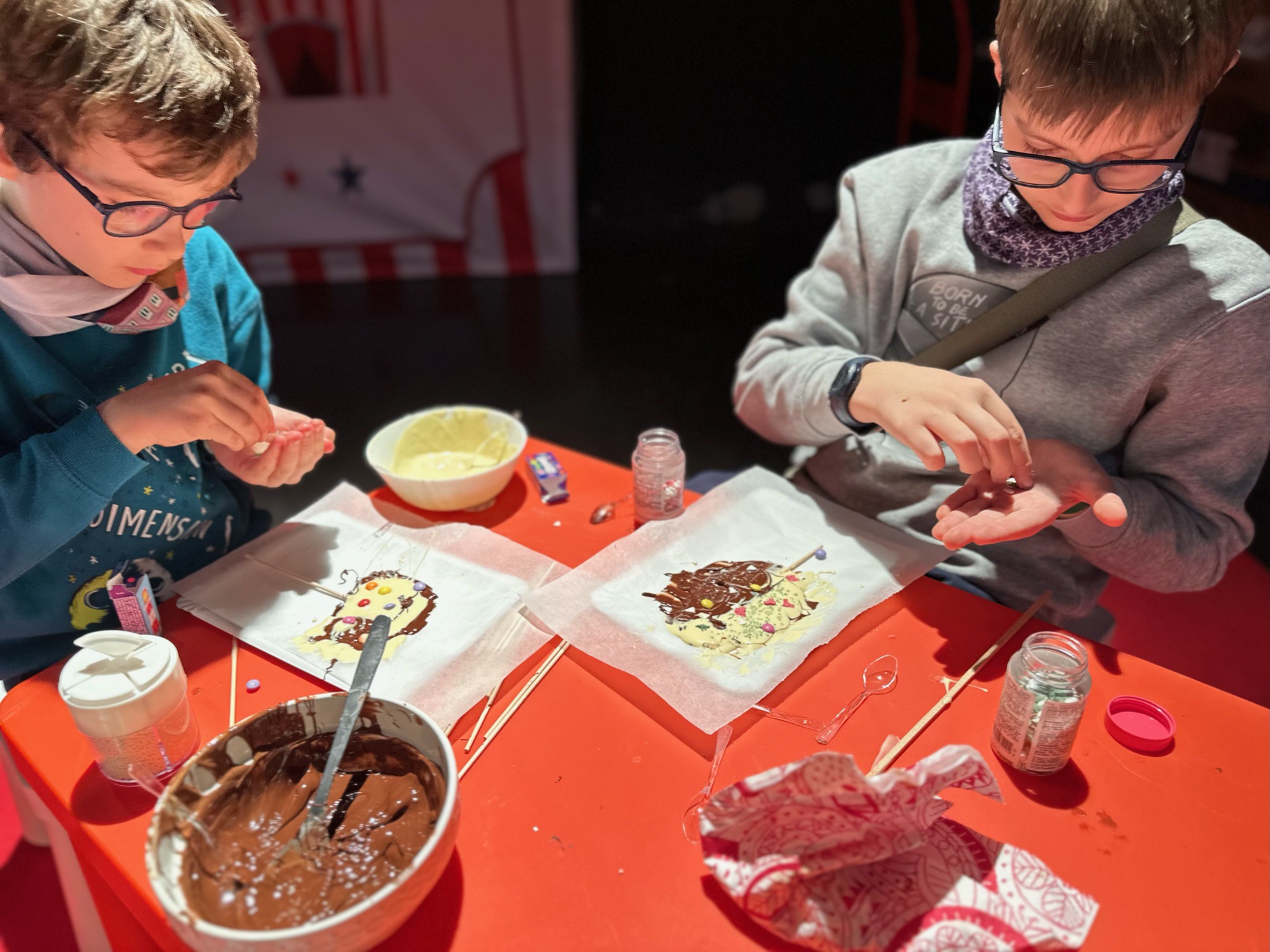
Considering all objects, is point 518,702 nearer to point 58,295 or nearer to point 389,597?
point 389,597

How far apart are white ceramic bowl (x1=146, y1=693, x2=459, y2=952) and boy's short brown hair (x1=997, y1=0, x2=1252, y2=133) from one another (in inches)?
35.9

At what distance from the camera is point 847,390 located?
1190 mm

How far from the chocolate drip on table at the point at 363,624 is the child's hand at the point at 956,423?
0.62 m

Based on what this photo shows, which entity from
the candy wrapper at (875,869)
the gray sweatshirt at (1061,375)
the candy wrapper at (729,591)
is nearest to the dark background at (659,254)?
the gray sweatshirt at (1061,375)

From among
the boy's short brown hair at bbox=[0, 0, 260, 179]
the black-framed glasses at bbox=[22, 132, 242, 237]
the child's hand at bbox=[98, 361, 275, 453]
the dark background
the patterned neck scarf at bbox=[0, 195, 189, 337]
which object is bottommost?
the dark background

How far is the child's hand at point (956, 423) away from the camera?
1.02m

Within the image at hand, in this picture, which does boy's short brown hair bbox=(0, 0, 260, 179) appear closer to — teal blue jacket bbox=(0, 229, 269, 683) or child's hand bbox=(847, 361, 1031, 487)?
teal blue jacket bbox=(0, 229, 269, 683)

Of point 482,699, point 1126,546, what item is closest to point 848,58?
point 1126,546

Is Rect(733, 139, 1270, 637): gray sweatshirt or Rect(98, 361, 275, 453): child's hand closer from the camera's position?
Rect(98, 361, 275, 453): child's hand

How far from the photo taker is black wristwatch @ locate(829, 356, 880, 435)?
1.18 metres

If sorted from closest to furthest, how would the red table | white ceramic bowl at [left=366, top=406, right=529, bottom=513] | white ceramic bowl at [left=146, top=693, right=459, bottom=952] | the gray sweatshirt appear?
1. white ceramic bowl at [left=146, top=693, right=459, bottom=952]
2. the red table
3. the gray sweatshirt
4. white ceramic bowl at [left=366, top=406, right=529, bottom=513]

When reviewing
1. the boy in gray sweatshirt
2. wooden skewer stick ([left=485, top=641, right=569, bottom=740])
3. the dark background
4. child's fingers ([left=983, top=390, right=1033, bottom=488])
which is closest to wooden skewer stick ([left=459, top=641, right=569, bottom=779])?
wooden skewer stick ([left=485, top=641, right=569, bottom=740])

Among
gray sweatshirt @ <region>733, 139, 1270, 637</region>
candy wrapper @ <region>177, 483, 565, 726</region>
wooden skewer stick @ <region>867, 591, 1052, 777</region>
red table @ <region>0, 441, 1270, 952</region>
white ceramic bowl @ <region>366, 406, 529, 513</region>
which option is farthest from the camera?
white ceramic bowl @ <region>366, 406, 529, 513</region>

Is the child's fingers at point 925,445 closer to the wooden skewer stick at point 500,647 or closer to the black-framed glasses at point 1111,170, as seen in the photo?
the black-framed glasses at point 1111,170
